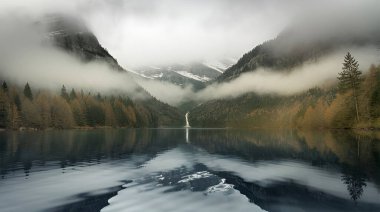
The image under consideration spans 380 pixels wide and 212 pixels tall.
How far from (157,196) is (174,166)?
18.3 meters

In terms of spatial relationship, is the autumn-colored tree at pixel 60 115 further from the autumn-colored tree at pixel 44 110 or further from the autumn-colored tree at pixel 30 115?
the autumn-colored tree at pixel 30 115

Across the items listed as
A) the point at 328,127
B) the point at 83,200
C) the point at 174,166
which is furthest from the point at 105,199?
the point at 328,127

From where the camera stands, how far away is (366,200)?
2472cm

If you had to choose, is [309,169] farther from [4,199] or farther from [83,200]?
[4,199]

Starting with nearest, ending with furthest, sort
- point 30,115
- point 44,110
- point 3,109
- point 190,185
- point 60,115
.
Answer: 1. point 190,185
2. point 3,109
3. point 30,115
4. point 44,110
5. point 60,115

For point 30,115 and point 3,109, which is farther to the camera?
point 30,115

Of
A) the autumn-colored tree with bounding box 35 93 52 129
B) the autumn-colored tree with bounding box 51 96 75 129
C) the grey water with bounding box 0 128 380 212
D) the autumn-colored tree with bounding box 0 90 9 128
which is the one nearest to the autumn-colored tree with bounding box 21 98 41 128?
the autumn-colored tree with bounding box 35 93 52 129

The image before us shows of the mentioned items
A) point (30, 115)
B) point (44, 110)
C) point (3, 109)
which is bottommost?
point (30, 115)

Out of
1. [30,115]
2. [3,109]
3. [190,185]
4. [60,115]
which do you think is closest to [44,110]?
[30,115]

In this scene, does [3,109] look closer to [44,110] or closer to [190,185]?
[44,110]

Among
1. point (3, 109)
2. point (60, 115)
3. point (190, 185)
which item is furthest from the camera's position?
point (60, 115)

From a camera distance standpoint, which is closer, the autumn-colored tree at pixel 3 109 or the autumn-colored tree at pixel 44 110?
the autumn-colored tree at pixel 3 109

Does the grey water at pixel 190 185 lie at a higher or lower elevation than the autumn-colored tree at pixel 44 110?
lower

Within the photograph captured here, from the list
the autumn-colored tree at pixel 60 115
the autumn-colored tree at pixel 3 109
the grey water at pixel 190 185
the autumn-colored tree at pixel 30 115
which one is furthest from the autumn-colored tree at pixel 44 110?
the grey water at pixel 190 185
